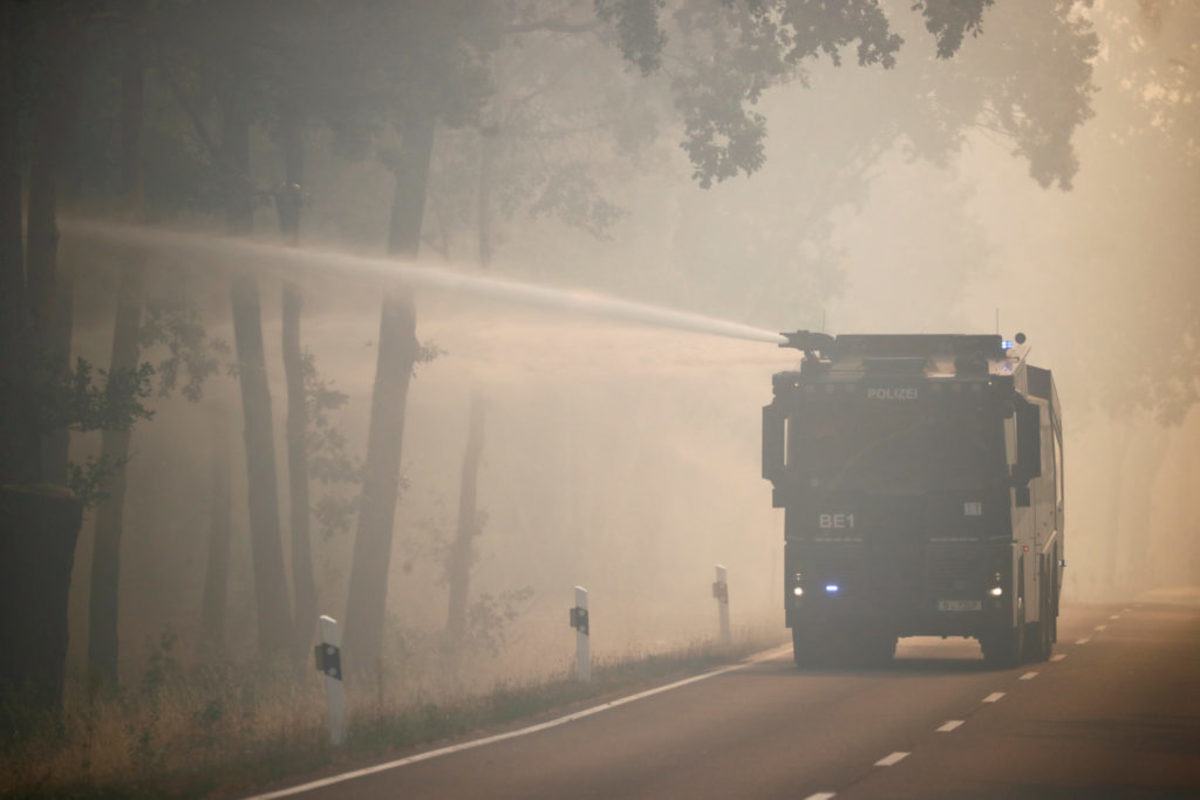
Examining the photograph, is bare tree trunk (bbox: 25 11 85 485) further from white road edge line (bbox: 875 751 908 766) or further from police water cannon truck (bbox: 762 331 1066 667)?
white road edge line (bbox: 875 751 908 766)

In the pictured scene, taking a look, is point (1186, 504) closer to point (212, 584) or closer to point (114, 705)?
point (212, 584)

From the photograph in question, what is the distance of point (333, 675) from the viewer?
58.4 feet

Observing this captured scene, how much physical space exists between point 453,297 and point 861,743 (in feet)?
96.5

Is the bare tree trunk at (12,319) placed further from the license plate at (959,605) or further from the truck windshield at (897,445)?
the license plate at (959,605)

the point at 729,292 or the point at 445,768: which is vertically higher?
the point at 729,292

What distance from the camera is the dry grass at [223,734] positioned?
49.2 ft

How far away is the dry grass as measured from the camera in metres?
15.0

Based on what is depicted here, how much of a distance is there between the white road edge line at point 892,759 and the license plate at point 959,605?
27.0 feet

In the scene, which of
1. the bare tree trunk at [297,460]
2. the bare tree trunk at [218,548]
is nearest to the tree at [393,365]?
the bare tree trunk at [297,460]

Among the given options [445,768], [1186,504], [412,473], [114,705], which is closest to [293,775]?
[445,768]

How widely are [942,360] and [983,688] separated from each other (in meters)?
4.68

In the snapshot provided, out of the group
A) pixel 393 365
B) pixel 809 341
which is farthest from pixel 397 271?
pixel 809 341

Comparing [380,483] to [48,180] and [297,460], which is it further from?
[48,180]

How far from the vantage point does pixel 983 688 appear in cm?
2286
